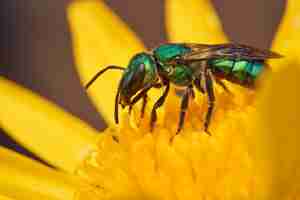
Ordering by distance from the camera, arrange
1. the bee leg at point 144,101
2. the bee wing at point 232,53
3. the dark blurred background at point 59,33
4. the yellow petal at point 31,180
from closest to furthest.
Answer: the bee wing at point 232,53
the bee leg at point 144,101
the yellow petal at point 31,180
the dark blurred background at point 59,33

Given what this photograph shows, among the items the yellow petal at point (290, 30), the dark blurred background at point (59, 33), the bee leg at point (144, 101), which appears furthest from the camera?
the dark blurred background at point (59, 33)

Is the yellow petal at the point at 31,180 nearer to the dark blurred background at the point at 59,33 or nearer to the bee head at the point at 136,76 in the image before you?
the bee head at the point at 136,76

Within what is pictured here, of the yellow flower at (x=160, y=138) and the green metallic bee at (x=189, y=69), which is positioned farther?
the green metallic bee at (x=189, y=69)

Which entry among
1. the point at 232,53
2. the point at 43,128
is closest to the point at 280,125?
the point at 232,53

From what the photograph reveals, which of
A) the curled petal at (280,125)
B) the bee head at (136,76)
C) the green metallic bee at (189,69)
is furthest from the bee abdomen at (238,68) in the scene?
the curled petal at (280,125)

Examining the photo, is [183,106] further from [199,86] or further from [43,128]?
[43,128]

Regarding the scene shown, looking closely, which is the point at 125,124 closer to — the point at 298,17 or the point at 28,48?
the point at 298,17

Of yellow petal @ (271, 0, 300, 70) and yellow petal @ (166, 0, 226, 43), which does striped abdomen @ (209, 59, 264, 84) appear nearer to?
yellow petal @ (271, 0, 300, 70)
